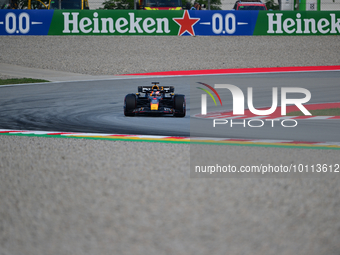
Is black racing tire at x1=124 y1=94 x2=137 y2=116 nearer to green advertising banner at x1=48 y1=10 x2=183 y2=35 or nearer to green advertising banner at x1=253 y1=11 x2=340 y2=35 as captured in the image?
green advertising banner at x1=48 y1=10 x2=183 y2=35

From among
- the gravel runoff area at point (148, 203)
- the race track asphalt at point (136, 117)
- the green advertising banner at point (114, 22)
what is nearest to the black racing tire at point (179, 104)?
the race track asphalt at point (136, 117)

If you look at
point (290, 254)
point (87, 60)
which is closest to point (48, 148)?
point (290, 254)

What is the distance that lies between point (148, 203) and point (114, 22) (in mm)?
17592

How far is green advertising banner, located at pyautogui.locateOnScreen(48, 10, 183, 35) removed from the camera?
20.7m

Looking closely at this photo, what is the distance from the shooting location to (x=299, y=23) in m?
21.1

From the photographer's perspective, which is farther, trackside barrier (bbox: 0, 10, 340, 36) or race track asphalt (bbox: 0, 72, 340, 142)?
trackside barrier (bbox: 0, 10, 340, 36)

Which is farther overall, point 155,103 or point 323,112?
point 323,112

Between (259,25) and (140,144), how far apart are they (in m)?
15.9

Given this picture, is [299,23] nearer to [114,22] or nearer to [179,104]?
[114,22]

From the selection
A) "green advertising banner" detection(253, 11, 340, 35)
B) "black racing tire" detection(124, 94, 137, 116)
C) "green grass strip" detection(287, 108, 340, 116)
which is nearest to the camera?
"black racing tire" detection(124, 94, 137, 116)

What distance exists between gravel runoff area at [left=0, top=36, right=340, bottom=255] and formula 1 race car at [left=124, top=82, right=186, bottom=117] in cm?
201

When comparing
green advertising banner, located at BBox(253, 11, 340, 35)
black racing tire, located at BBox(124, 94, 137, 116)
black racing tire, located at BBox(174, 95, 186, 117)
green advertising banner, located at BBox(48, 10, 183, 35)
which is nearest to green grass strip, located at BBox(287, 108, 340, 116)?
black racing tire, located at BBox(174, 95, 186, 117)

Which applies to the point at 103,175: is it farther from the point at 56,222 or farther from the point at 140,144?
the point at 140,144

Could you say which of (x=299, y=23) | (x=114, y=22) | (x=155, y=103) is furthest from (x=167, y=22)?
(x=155, y=103)
